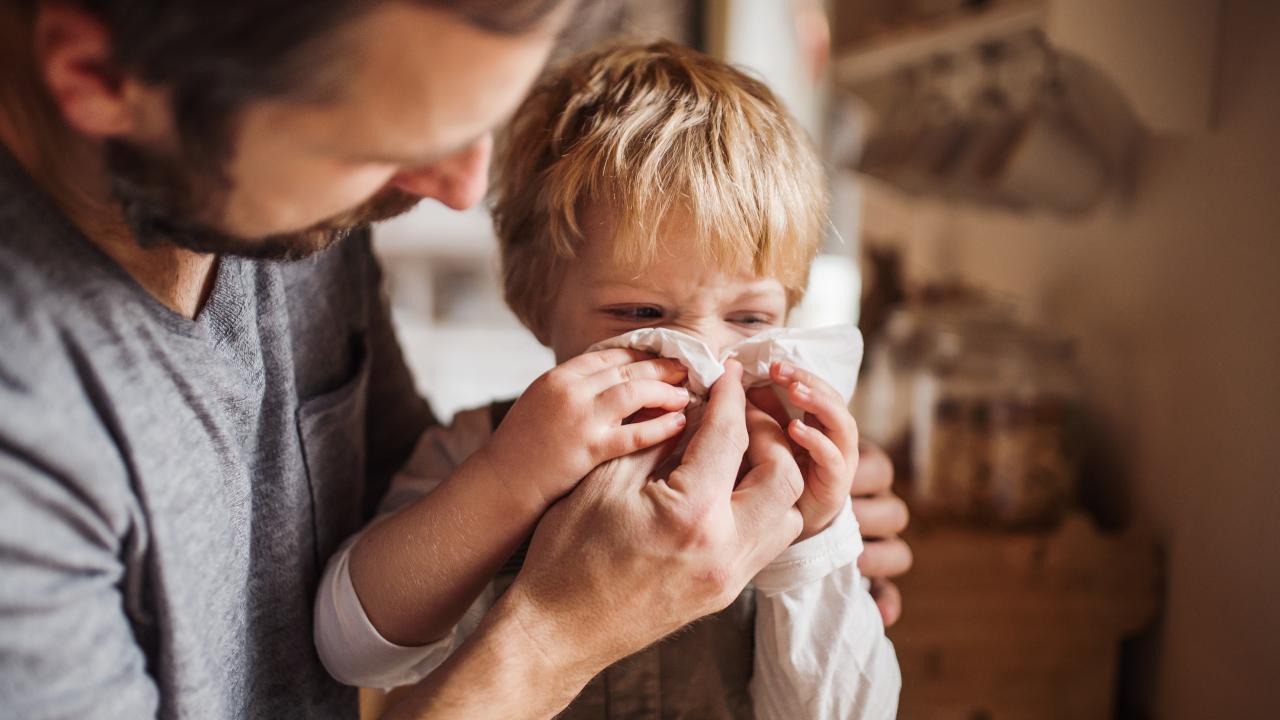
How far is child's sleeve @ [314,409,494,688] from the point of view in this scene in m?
0.84

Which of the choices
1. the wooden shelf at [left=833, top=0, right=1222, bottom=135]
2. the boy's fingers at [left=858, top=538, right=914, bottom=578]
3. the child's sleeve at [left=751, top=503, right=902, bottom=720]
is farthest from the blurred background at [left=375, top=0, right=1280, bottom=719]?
the child's sleeve at [left=751, top=503, right=902, bottom=720]

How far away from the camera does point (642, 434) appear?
78 centimetres

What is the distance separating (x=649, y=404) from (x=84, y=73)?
0.48m

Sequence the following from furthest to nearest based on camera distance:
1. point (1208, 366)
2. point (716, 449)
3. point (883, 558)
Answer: point (1208, 366), point (883, 558), point (716, 449)

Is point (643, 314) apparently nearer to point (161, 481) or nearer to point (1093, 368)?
point (161, 481)

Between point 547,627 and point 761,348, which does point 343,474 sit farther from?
point 761,348

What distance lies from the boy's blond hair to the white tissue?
0.26 ft

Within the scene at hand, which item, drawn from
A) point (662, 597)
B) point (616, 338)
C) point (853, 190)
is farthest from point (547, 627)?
point (853, 190)

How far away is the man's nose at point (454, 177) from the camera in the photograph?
0.65 metres

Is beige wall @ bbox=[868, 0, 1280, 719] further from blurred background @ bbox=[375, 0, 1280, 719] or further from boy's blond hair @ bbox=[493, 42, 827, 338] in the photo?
boy's blond hair @ bbox=[493, 42, 827, 338]

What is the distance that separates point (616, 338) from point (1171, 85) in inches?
35.8

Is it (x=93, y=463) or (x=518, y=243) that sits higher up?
(x=518, y=243)

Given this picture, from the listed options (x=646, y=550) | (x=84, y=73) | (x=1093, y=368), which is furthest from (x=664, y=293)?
(x=1093, y=368)

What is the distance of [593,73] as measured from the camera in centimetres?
99
